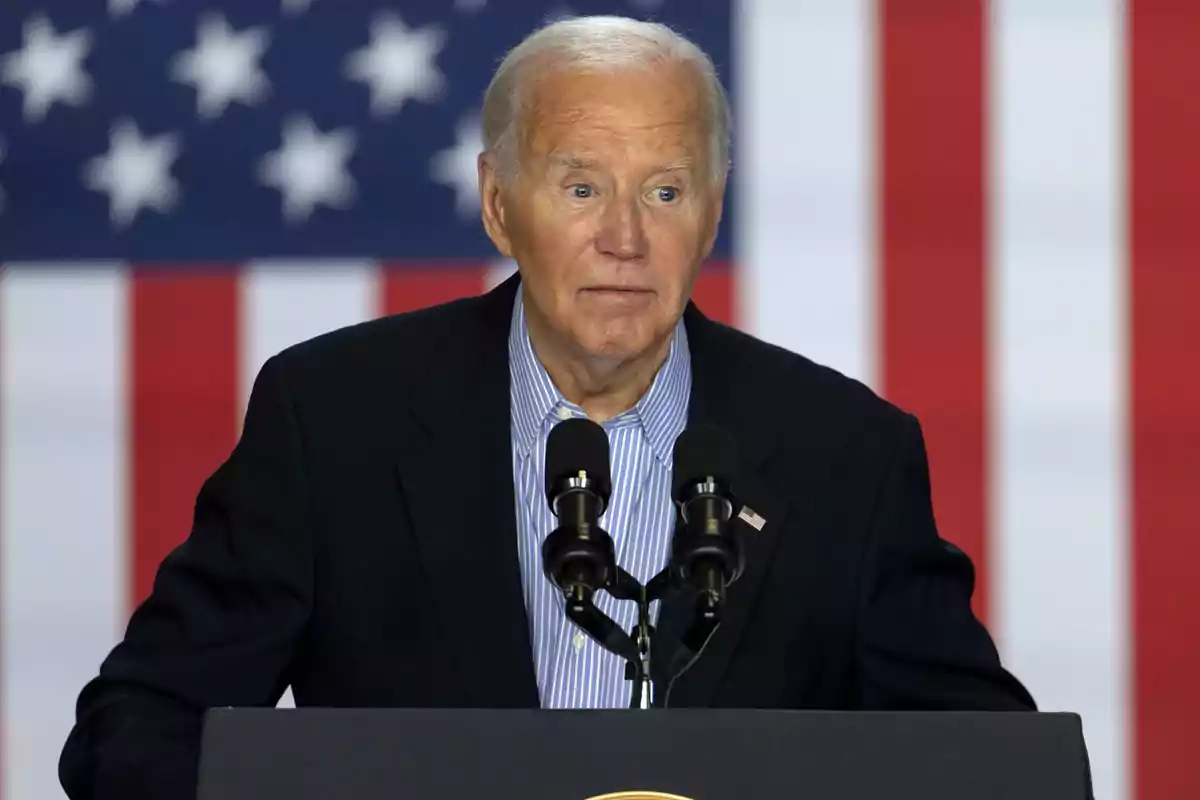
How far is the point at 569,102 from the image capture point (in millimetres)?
2104

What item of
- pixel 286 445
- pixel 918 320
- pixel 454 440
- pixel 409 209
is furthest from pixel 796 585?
pixel 409 209

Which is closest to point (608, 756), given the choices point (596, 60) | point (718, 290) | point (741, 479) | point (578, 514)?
point (578, 514)

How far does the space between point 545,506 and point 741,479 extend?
1.18 ft

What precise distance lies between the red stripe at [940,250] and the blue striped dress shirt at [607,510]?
84 centimetres

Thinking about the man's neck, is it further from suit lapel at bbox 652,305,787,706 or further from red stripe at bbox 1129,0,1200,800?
red stripe at bbox 1129,0,1200,800

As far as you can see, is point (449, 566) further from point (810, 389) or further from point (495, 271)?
point (495, 271)

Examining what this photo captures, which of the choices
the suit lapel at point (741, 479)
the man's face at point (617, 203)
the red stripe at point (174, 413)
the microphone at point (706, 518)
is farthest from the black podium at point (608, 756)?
the red stripe at point (174, 413)

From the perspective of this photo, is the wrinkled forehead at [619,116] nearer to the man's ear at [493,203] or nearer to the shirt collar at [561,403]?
the man's ear at [493,203]

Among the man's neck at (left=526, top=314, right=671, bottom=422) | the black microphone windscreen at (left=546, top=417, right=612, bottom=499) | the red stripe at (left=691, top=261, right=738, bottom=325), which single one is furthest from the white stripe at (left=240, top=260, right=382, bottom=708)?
the black microphone windscreen at (left=546, top=417, right=612, bottom=499)

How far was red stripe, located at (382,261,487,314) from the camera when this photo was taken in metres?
3.11

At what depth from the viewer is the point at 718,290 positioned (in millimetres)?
3090

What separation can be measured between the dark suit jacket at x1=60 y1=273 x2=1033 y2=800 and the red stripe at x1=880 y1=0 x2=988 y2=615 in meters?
0.80

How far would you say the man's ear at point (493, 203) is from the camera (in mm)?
2246

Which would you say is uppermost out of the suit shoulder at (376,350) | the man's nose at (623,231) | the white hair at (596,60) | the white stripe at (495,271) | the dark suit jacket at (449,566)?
the white hair at (596,60)
